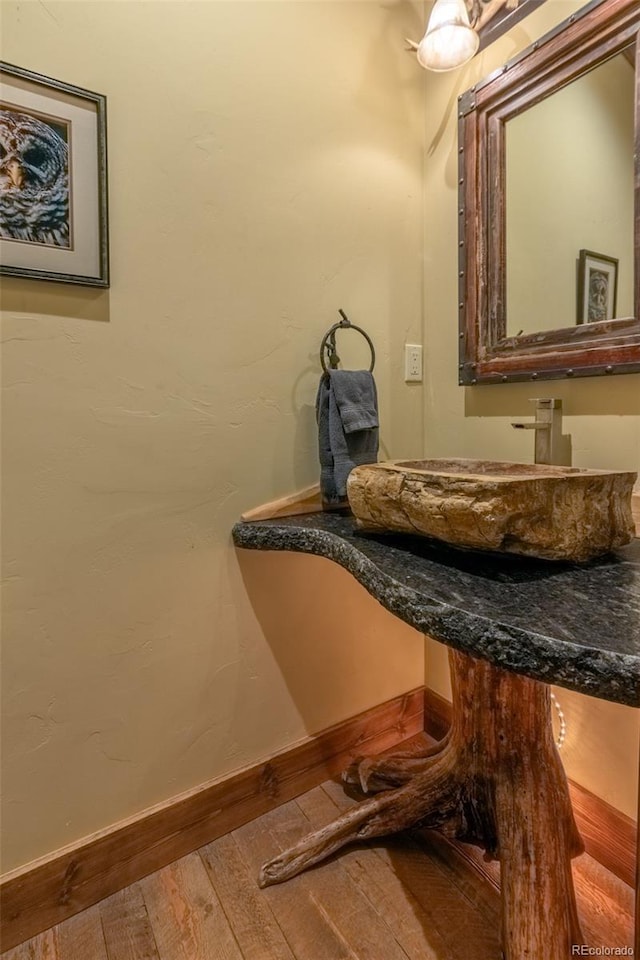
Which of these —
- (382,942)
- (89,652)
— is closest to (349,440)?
(89,652)

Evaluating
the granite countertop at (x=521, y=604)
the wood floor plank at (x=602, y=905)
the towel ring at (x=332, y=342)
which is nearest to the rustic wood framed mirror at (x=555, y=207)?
the towel ring at (x=332, y=342)

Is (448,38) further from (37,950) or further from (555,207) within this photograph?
(37,950)

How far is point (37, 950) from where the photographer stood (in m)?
0.95

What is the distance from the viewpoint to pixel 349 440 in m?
1.24

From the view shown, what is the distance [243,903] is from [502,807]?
62 cm

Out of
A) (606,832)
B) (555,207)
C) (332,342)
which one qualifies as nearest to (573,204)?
(555,207)

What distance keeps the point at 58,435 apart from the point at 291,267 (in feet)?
2.35

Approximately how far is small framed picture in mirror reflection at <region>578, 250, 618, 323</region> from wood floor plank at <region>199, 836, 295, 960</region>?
4.91ft

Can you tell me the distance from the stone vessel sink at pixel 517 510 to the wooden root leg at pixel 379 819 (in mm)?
703

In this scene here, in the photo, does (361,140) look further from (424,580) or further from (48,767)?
(48,767)

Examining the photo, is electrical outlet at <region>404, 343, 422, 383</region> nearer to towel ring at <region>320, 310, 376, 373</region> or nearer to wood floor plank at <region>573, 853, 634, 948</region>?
towel ring at <region>320, 310, 376, 373</region>

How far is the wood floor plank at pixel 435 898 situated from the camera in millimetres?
954

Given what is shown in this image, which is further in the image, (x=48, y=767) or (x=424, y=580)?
(x=48, y=767)

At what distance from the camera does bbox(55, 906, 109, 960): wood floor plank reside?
942 millimetres
